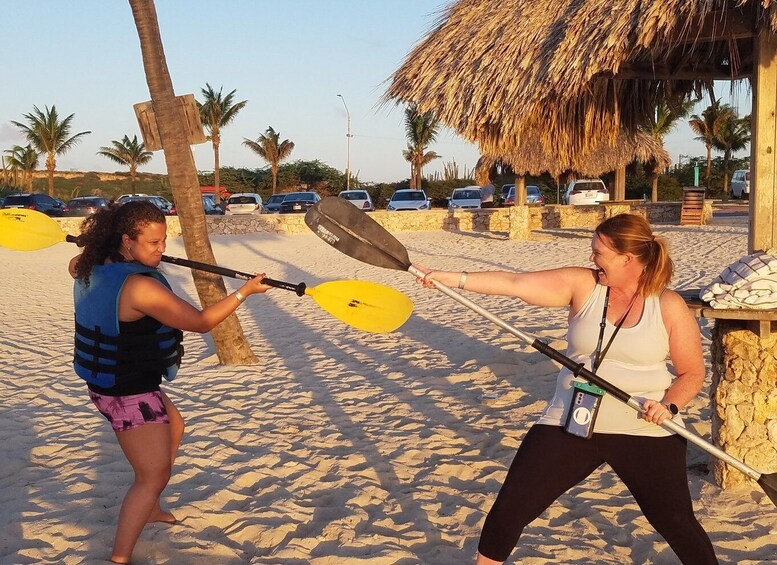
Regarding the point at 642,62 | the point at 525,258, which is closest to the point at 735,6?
the point at 642,62

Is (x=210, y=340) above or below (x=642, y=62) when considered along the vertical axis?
below

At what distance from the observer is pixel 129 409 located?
300 cm

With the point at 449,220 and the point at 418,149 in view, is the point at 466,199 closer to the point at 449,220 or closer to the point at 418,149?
the point at 449,220

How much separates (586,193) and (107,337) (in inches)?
995

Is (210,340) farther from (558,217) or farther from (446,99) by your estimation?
(558,217)

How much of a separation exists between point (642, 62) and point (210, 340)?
5.55 m

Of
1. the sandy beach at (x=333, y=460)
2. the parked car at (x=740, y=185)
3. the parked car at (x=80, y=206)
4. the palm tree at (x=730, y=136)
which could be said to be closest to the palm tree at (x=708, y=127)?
the palm tree at (x=730, y=136)

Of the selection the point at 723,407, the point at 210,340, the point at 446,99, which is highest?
the point at 446,99

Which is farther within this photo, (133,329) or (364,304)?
(364,304)

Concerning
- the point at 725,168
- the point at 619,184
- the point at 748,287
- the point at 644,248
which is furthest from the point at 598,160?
the point at 725,168

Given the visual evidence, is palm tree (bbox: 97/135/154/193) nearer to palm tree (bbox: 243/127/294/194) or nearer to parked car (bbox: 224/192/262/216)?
palm tree (bbox: 243/127/294/194)

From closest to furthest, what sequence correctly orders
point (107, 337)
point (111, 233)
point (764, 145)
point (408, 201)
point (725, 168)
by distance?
1. point (107, 337)
2. point (111, 233)
3. point (764, 145)
4. point (408, 201)
5. point (725, 168)

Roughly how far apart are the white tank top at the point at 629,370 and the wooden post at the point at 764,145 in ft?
7.18

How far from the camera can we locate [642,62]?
18.3ft
